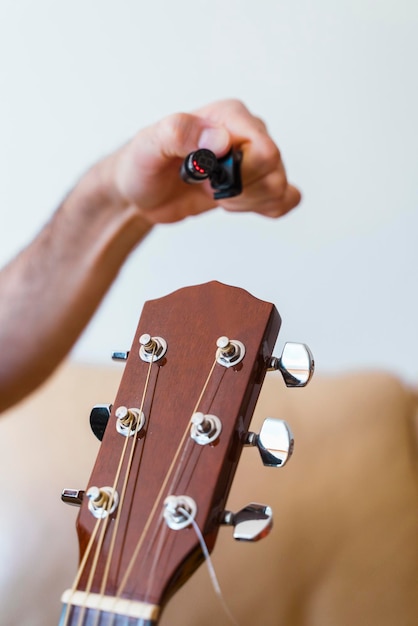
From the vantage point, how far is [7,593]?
3.06ft

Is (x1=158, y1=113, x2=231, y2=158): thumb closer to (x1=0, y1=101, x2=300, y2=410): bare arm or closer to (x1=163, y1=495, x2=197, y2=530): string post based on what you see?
(x1=0, y1=101, x2=300, y2=410): bare arm

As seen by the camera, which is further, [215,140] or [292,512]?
[292,512]

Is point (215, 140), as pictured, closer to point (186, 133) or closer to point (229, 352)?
point (186, 133)

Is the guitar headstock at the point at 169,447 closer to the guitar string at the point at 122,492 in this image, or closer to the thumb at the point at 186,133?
the guitar string at the point at 122,492

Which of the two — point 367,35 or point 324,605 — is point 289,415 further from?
point 367,35

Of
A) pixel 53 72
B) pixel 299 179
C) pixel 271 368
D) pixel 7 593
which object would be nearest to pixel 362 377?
pixel 299 179

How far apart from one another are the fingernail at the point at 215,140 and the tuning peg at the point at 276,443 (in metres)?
0.24

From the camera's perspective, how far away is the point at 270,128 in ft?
3.64

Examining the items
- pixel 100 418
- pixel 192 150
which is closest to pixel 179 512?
pixel 100 418

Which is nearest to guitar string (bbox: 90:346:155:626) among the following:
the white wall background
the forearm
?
the forearm

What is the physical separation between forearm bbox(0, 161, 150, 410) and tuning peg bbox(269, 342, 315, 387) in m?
0.35

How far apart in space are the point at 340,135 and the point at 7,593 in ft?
2.82

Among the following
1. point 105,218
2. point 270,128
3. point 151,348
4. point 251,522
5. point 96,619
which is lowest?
point 96,619

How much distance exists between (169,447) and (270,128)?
26.7 inches
